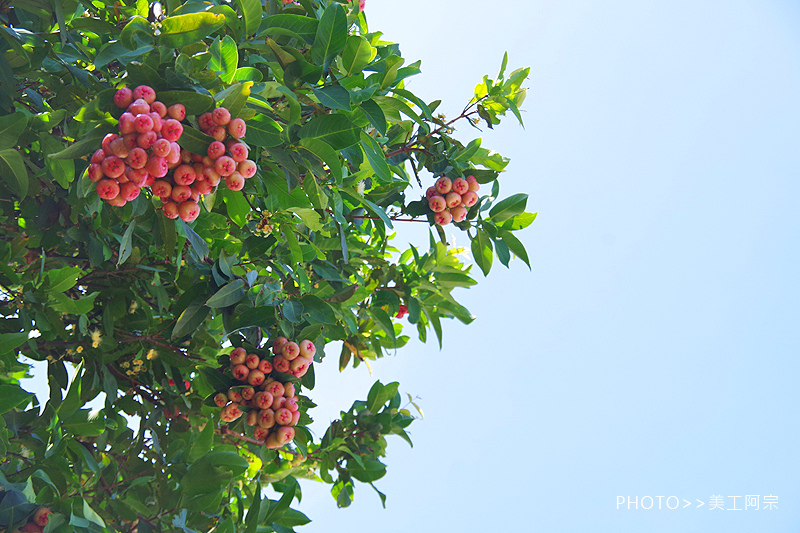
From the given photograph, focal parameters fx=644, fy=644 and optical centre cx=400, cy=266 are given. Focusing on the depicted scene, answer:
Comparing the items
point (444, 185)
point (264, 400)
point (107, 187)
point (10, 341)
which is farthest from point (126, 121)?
point (444, 185)

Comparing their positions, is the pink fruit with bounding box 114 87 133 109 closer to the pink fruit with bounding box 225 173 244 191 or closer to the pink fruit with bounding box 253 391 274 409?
the pink fruit with bounding box 225 173 244 191

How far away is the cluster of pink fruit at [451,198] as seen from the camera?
5.88 feet

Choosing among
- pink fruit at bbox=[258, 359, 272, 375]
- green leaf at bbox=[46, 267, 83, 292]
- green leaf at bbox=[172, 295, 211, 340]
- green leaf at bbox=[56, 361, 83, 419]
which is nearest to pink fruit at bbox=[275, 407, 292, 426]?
pink fruit at bbox=[258, 359, 272, 375]

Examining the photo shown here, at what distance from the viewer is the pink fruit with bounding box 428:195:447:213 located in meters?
1.80

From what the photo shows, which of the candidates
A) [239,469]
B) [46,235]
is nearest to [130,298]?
[46,235]

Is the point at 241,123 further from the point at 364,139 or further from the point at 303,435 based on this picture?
the point at 303,435

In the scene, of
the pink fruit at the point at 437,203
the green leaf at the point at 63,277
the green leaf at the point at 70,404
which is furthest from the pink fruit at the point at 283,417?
the pink fruit at the point at 437,203

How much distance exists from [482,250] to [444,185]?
21cm

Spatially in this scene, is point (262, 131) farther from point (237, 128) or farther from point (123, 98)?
point (123, 98)

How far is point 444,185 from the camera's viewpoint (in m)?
1.79

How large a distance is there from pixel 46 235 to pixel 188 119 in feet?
2.73

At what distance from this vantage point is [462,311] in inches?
86.7

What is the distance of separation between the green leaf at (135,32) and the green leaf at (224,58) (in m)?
0.11

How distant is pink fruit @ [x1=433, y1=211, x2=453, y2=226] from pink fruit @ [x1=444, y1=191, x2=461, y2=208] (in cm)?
3
